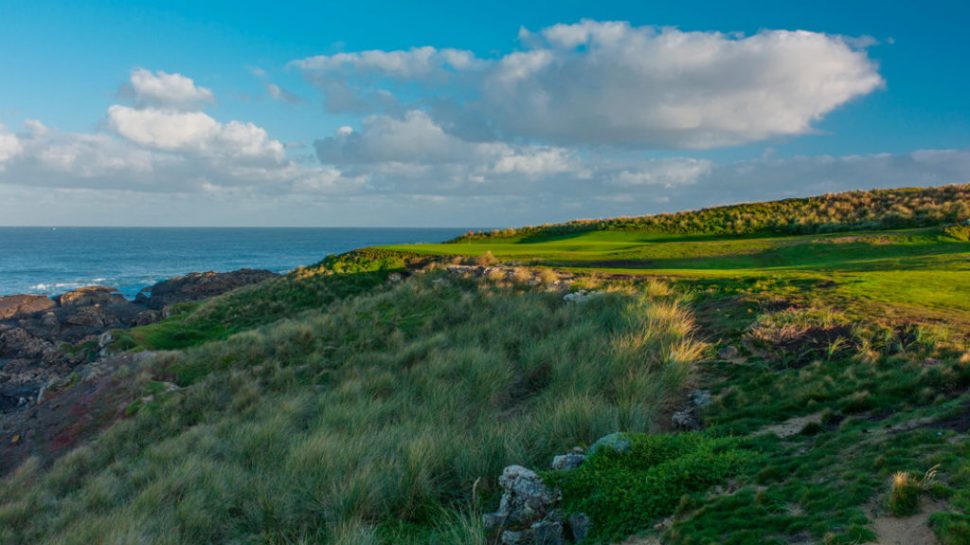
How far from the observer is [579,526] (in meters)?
4.22

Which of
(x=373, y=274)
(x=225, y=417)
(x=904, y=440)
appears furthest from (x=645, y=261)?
(x=904, y=440)

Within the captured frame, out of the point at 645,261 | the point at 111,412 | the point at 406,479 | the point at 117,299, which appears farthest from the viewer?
the point at 117,299

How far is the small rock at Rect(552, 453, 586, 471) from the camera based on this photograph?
503 centimetres

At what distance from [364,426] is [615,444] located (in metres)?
3.96

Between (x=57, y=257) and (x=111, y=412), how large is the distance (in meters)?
101

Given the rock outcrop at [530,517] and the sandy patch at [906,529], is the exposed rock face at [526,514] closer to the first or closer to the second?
the rock outcrop at [530,517]

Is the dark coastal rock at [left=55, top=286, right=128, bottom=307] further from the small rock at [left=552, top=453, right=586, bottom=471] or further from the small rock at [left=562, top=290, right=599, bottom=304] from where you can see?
the small rock at [left=552, top=453, right=586, bottom=471]

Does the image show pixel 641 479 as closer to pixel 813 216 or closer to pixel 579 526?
Answer: pixel 579 526

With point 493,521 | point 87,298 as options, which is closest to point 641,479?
point 493,521

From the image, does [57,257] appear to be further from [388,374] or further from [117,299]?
[388,374]

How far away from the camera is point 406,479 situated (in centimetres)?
545

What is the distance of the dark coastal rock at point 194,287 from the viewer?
39.1m

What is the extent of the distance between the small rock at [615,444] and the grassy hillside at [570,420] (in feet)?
0.45

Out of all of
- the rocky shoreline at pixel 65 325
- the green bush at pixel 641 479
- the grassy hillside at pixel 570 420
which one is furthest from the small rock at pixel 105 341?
the green bush at pixel 641 479
